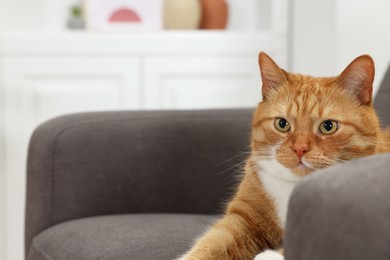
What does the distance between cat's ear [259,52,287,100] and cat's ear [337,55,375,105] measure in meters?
0.13

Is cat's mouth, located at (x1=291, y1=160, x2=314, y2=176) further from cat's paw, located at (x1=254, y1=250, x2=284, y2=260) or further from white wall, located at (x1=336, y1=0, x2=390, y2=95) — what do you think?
white wall, located at (x1=336, y1=0, x2=390, y2=95)

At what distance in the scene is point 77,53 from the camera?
2.98 m

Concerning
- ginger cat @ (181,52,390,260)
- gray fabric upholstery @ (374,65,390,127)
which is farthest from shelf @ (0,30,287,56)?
ginger cat @ (181,52,390,260)

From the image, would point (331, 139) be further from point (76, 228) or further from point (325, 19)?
point (325, 19)

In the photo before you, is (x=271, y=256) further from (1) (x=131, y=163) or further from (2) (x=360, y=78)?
(1) (x=131, y=163)

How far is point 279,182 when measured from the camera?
1.37m

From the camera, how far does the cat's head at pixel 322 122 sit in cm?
126

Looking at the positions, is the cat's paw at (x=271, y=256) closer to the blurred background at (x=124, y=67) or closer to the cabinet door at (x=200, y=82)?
the blurred background at (x=124, y=67)

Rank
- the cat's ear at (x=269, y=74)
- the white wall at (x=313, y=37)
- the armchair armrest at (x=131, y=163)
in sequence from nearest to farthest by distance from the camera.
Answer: the cat's ear at (x=269, y=74) → the armchair armrest at (x=131, y=163) → the white wall at (x=313, y=37)

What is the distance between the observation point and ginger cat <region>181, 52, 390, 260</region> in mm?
1269

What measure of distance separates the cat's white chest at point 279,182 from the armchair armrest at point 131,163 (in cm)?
49

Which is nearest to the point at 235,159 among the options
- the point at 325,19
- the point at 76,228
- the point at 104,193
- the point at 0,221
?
the point at 104,193

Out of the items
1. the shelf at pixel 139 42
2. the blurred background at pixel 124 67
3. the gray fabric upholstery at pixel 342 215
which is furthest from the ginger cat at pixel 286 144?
the shelf at pixel 139 42

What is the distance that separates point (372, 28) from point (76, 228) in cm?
130
